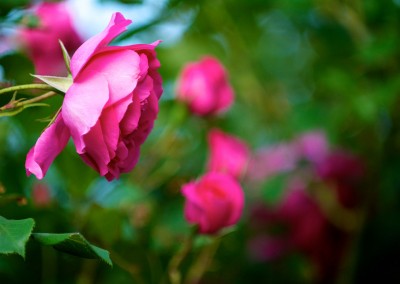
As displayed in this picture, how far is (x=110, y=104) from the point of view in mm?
390

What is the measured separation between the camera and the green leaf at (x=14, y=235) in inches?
14.0

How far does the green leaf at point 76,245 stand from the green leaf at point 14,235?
0.02 metres

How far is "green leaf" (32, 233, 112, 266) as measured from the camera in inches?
14.4

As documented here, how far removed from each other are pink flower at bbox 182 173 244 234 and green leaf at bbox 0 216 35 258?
0.20 meters

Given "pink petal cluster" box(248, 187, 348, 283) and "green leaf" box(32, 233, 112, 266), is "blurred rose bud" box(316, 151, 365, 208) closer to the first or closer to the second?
"pink petal cluster" box(248, 187, 348, 283)

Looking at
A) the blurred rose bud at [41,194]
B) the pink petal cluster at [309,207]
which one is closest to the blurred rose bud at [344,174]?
the pink petal cluster at [309,207]

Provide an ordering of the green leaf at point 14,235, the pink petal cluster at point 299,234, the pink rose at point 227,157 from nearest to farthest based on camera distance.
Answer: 1. the green leaf at point 14,235
2. the pink rose at point 227,157
3. the pink petal cluster at point 299,234

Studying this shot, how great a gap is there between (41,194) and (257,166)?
21.2 inches

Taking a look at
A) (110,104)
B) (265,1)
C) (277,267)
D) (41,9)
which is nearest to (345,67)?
(265,1)

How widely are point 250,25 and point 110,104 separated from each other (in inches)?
35.1

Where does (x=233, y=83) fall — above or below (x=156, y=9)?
below

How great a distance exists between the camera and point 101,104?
378mm

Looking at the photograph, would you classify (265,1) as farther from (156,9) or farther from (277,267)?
(277,267)

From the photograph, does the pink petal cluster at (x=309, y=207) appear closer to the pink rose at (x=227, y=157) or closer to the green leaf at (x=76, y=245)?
the pink rose at (x=227, y=157)
